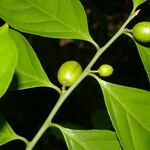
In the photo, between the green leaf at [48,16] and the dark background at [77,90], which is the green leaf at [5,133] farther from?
the dark background at [77,90]

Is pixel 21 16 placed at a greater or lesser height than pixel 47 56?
greater

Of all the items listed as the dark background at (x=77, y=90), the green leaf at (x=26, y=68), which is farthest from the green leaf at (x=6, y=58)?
the dark background at (x=77, y=90)

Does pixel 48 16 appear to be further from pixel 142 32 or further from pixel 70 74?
pixel 142 32

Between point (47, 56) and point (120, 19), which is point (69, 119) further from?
point (120, 19)

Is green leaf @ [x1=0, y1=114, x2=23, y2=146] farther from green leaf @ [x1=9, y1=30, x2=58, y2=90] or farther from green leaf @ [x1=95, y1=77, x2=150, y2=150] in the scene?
green leaf @ [x1=95, y1=77, x2=150, y2=150]

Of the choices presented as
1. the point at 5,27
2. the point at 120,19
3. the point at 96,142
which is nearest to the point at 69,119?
the point at 120,19

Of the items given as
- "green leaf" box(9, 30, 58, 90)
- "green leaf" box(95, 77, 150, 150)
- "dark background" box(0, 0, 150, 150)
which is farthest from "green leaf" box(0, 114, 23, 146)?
"dark background" box(0, 0, 150, 150)
